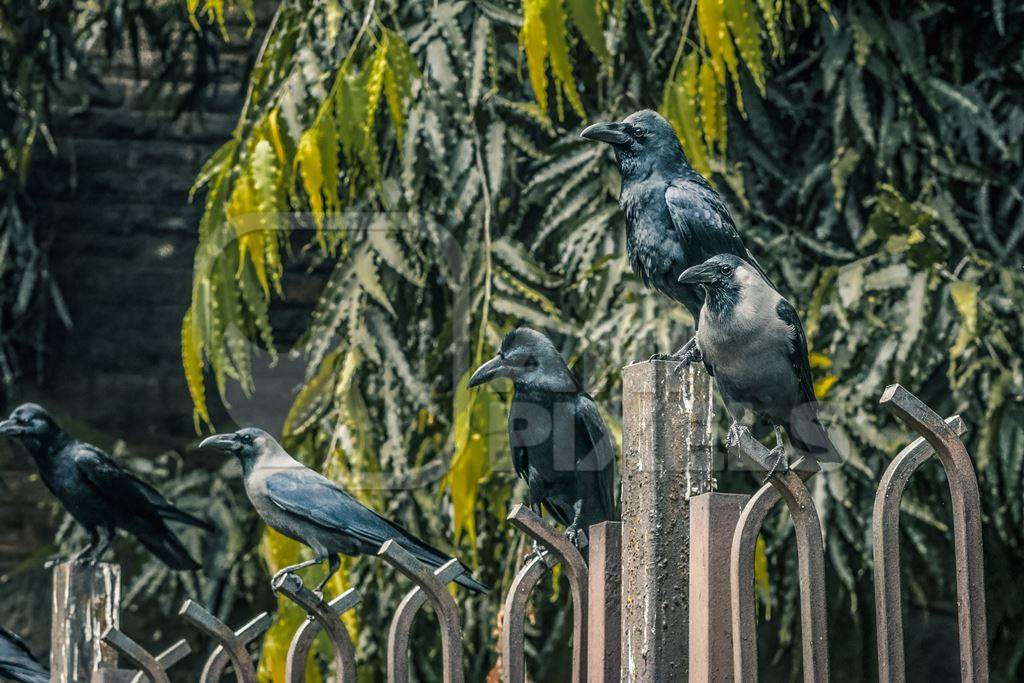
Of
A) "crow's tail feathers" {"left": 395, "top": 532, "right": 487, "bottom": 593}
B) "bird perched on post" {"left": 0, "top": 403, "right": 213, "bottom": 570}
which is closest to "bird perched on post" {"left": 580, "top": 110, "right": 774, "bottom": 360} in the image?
"crow's tail feathers" {"left": 395, "top": 532, "right": 487, "bottom": 593}

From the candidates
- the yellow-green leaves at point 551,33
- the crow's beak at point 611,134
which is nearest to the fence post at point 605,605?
the crow's beak at point 611,134

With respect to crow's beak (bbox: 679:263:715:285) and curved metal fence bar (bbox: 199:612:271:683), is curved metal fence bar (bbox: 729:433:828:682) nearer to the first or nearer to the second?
crow's beak (bbox: 679:263:715:285)

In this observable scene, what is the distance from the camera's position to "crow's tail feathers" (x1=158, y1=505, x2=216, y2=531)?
3873mm

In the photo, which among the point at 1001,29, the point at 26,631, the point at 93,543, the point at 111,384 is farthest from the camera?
the point at 111,384

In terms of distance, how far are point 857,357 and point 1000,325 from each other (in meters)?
0.39

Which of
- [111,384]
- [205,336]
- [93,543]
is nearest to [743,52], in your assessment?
[205,336]

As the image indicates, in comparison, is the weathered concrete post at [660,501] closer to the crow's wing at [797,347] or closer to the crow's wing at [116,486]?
the crow's wing at [797,347]

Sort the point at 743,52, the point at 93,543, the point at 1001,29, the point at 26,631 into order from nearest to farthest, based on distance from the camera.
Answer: the point at 743,52, the point at 93,543, the point at 1001,29, the point at 26,631

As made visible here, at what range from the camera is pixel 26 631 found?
5.92 m

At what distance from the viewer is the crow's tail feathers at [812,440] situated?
6.96 ft

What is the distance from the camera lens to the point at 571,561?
2.14m

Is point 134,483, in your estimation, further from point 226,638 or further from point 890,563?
point 890,563

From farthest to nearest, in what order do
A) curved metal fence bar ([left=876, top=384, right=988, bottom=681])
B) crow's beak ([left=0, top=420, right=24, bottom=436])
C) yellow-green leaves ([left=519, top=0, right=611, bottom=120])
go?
crow's beak ([left=0, top=420, right=24, bottom=436]) < yellow-green leaves ([left=519, top=0, right=611, bottom=120]) < curved metal fence bar ([left=876, top=384, right=988, bottom=681])

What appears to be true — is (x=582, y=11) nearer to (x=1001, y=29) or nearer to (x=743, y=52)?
(x=743, y=52)
